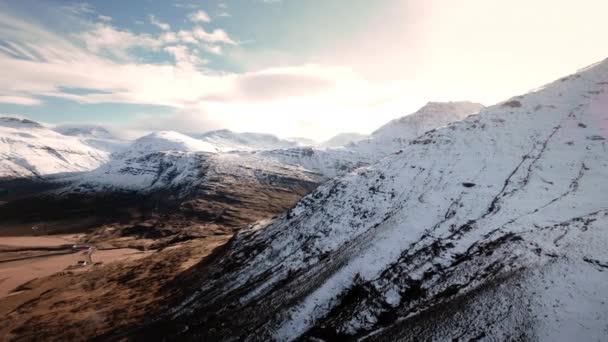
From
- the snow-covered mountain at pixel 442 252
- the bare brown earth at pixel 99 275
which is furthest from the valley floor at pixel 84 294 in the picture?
the snow-covered mountain at pixel 442 252

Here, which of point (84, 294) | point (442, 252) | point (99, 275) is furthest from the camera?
point (99, 275)

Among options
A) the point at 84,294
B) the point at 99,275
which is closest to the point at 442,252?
the point at 84,294

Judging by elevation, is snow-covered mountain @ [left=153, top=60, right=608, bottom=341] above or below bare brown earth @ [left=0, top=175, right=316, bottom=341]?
above

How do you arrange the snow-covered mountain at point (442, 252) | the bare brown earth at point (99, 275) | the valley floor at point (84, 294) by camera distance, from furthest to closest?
the bare brown earth at point (99, 275) < the valley floor at point (84, 294) < the snow-covered mountain at point (442, 252)

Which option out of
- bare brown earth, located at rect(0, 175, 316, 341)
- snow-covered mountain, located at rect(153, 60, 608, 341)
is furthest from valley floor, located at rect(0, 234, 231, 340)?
snow-covered mountain, located at rect(153, 60, 608, 341)

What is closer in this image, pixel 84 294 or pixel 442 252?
pixel 442 252

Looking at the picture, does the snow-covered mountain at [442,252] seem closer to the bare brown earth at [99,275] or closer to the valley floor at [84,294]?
the valley floor at [84,294]

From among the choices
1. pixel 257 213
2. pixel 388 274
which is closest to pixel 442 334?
pixel 388 274

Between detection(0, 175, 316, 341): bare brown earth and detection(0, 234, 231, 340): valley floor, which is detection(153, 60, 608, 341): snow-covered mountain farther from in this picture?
detection(0, 175, 316, 341): bare brown earth

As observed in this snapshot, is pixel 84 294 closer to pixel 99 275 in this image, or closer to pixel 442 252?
pixel 99 275
